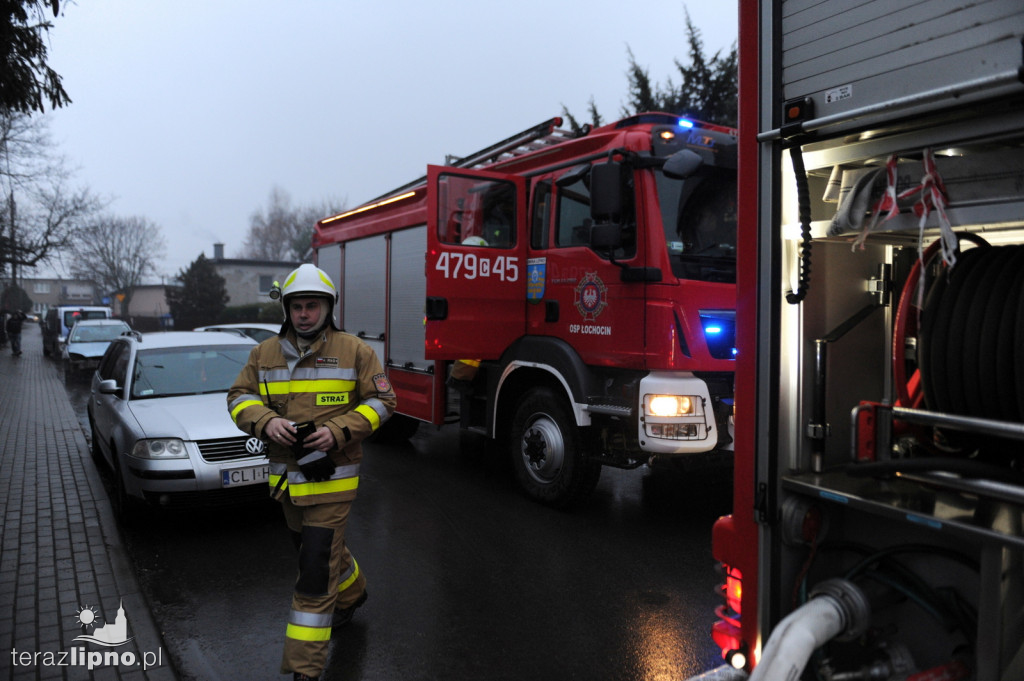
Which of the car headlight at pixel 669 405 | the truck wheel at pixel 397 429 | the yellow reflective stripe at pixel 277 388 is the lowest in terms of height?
the truck wheel at pixel 397 429

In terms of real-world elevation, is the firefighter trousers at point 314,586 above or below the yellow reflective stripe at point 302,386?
below

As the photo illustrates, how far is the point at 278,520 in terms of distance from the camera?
→ 19.0ft

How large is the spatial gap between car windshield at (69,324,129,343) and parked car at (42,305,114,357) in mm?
4230

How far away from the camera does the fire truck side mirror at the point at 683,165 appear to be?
4637 millimetres

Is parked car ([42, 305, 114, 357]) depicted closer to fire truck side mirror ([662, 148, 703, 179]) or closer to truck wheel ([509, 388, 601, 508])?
truck wheel ([509, 388, 601, 508])

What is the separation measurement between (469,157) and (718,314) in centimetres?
356

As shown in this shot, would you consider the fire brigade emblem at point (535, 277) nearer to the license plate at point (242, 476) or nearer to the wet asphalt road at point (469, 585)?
the wet asphalt road at point (469, 585)

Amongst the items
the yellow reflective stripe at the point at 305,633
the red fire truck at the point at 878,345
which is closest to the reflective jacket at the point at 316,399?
the yellow reflective stripe at the point at 305,633

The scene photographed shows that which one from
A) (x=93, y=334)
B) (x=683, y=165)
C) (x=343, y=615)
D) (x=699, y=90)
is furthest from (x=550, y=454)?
(x=93, y=334)

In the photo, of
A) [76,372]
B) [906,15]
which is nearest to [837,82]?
[906,15]

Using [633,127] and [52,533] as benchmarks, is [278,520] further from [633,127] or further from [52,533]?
[633,127]

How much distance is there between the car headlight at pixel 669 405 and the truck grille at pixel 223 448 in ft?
10.1

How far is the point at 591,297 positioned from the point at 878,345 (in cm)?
313

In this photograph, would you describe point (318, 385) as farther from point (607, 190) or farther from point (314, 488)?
point (607, 190)
